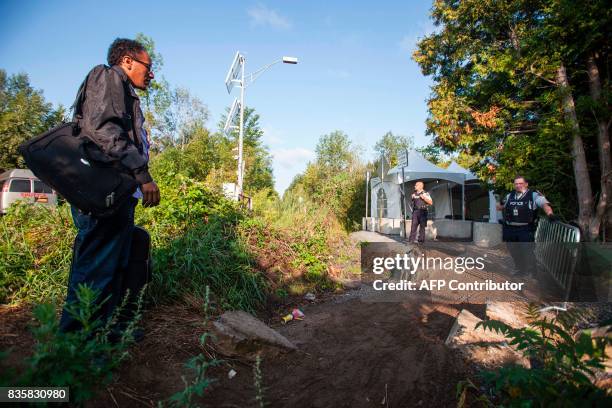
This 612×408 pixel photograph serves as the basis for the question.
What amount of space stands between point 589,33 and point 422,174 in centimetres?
714

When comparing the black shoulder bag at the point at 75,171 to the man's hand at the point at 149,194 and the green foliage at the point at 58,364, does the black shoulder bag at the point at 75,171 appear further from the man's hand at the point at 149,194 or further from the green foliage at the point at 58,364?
the green foliage at the point at 58,364

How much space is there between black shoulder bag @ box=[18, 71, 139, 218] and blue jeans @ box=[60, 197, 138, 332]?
0.45 ft

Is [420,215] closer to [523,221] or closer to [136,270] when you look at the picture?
[523,221]

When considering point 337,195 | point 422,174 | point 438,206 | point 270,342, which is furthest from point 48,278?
point 438,206

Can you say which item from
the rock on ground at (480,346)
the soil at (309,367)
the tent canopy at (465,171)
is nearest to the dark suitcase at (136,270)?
the soil at (309,367)

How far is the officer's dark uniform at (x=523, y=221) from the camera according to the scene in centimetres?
503

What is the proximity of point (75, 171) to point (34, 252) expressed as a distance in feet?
8.04

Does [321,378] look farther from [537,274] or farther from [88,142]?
[537,274]

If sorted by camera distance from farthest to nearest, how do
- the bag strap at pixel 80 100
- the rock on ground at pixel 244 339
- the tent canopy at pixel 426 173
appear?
the tent canopy at pixel 426 173 < the rock on ground at pixel 244 339 < the bag strap at pixel 80 100

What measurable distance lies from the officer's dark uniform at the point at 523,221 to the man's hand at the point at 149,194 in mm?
4977

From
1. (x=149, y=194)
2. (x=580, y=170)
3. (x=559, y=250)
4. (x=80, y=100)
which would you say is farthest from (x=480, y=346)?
(x=580, y=170)

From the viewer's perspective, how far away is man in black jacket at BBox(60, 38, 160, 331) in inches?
77.2

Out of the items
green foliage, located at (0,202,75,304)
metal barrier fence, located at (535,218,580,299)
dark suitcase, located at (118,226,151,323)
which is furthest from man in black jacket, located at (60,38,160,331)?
metal barrier fence, located at (535,218,580,299)

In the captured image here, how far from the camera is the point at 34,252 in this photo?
11.6 feet
